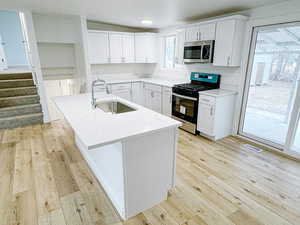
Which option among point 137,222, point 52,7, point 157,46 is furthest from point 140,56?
point 137,222

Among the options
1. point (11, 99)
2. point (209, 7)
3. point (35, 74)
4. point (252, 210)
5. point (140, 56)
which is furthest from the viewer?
point (140, 56)

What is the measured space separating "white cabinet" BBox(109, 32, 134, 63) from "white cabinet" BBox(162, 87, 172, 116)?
155cm

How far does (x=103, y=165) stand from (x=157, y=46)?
404 centimetres

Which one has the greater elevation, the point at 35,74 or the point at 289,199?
the point at 35,74

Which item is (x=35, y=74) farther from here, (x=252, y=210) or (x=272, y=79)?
(x=272, y=79)

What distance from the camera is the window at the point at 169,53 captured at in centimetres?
482

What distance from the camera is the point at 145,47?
4.99 m

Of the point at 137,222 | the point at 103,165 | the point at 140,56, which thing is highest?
the point at 140,56

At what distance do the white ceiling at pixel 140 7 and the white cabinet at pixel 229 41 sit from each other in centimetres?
26

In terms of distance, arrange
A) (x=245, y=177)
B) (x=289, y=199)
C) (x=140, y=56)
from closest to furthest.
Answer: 1. (x=289, y=199)
2. (x=245, y=177)
3. (x=140, y=56)

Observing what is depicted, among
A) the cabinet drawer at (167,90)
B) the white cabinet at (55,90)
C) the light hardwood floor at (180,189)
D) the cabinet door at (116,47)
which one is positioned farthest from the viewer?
the white cabinet at (55,90)

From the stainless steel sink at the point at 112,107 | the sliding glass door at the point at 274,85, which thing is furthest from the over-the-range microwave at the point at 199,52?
the stainless steel sink at the point at 112,107

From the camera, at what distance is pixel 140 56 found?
503cm

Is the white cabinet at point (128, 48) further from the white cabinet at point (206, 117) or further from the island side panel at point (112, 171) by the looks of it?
the island side panel at point (112, 171)
